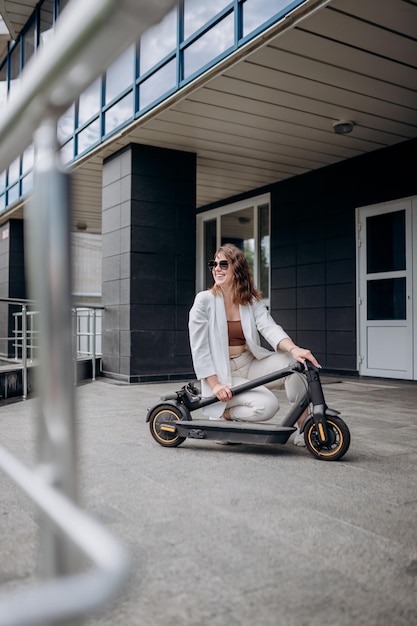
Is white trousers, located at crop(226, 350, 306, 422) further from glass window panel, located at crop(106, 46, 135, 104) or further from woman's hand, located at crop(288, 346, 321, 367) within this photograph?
glass window panel, located at crop(106, 46, 135, 104)

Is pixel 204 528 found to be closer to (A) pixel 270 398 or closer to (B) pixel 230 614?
(B) pixel 230 614

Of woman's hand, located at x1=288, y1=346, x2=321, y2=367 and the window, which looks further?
the window

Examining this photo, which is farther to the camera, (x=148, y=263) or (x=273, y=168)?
(x=273, y=168)

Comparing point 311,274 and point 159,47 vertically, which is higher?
point 159,47

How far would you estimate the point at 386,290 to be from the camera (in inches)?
303

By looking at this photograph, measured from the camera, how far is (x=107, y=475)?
9.38ft

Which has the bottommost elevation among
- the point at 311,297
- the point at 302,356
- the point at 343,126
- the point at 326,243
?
the point at 302,356

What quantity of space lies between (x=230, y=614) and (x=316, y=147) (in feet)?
23.2

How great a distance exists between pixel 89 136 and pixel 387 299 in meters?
4.82

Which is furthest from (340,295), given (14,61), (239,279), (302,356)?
(14,61)

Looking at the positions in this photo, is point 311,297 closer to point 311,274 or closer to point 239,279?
point 311,274

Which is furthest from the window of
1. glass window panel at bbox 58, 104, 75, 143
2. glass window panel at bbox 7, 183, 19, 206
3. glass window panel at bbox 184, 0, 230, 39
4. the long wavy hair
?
glass window panel at bbox 58, 104, 75, 143

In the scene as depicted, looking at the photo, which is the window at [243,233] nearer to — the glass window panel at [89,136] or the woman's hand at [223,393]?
the glass window panel at [89,136]

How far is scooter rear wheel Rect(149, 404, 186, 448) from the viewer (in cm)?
348
